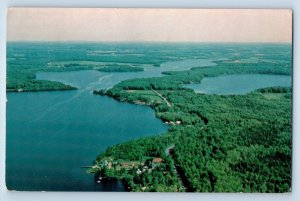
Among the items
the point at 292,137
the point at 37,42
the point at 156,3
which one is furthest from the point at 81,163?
the point at 292,137

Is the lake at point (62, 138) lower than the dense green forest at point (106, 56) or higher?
lower

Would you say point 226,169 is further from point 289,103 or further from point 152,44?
point 152,44

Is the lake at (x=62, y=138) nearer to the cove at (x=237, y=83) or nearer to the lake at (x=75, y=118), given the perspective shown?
the lake at (x=75, y=118)

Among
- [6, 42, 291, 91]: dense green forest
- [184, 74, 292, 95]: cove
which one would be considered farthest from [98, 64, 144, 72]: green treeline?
[184, 74, 292, 95]: cove

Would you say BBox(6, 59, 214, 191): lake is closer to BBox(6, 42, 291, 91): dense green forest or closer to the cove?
BBox(6, 42, 291, 91): dense green forest

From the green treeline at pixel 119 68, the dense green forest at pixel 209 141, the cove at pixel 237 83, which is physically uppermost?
the green treeline at pixel 119 68

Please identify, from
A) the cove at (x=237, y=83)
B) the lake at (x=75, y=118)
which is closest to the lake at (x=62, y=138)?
the lake at (x=75, y=118)

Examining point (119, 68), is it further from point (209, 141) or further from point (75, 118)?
point (209, 141)

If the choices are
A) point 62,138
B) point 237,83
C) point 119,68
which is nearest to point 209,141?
point 237,83
